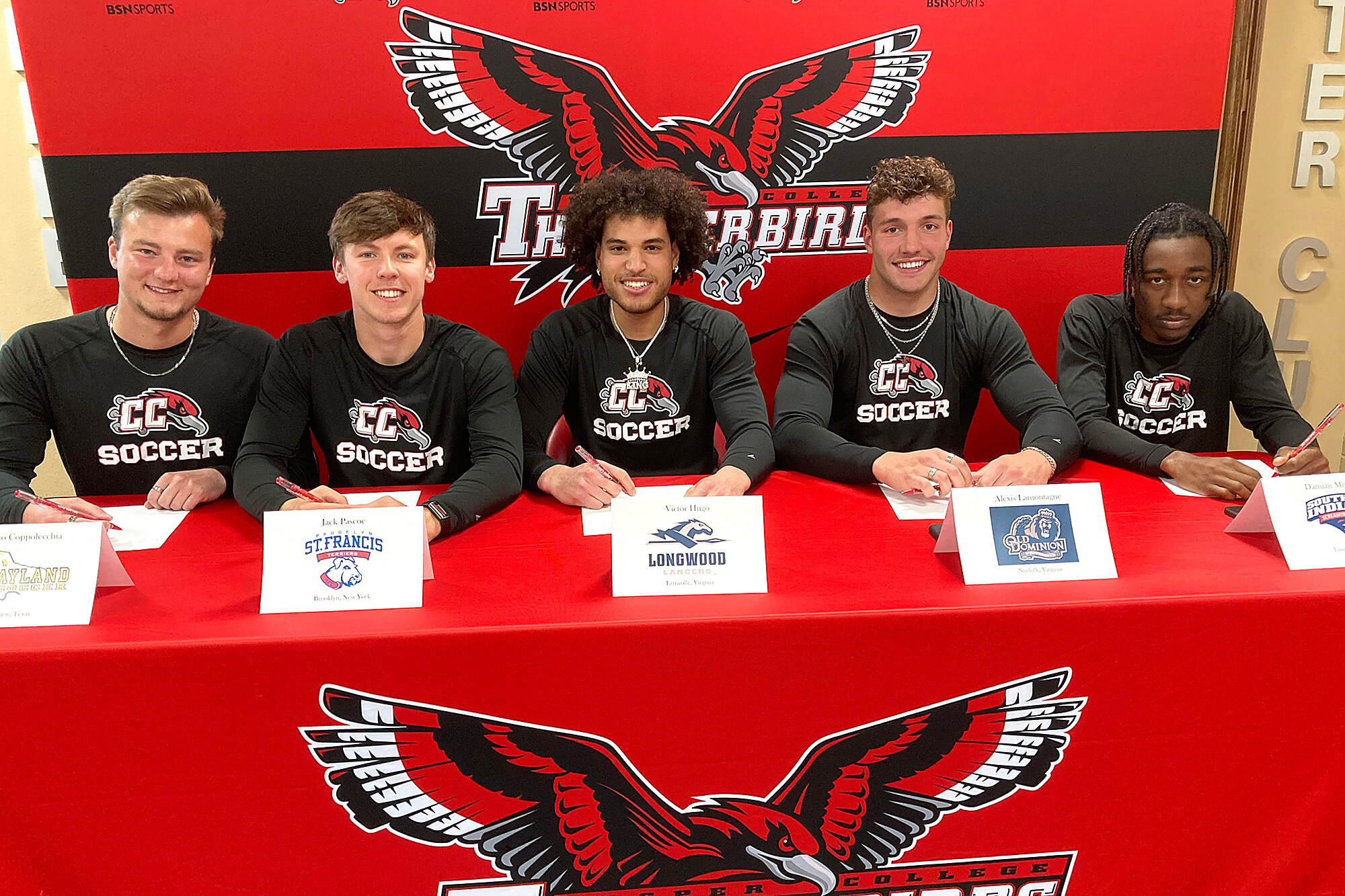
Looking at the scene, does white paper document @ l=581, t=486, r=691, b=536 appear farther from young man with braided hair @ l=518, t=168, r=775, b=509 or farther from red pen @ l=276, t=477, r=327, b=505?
red pen @ l=276, t=477, r=327, b=505

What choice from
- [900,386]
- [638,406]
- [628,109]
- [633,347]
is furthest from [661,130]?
[900,386]

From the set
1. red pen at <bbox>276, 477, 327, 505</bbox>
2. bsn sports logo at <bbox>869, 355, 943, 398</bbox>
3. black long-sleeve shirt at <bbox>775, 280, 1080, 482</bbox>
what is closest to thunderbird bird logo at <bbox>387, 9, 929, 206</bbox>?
black long-sleeve shirt at <bbox>775, 280, 1080, 482</bbox>

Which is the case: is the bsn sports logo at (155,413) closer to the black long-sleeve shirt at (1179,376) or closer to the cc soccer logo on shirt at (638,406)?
the cc soccer logo on shirt at (638,406)

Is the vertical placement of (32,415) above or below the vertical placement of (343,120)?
below

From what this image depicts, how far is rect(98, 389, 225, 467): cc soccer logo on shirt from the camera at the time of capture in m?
1.82

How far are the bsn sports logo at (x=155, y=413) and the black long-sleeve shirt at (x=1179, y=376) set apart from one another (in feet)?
6.42

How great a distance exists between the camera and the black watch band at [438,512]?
1421mm

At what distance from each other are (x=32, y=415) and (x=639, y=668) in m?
1.50

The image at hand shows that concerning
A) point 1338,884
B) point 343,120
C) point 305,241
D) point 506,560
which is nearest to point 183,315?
point 305,241

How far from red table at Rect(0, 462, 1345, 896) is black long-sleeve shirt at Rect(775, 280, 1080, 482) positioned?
29.7 inches

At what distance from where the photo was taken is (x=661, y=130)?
2354 millimetres

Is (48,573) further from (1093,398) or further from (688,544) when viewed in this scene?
(1093,398)

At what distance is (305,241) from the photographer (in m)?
2.38

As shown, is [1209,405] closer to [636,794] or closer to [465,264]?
[636,794]
